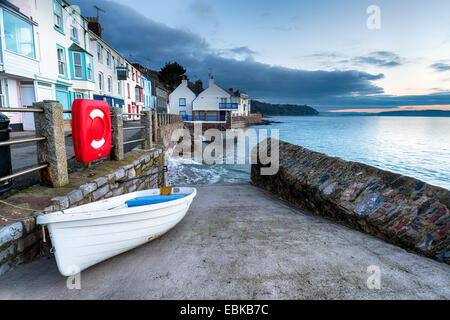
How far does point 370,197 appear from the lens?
13.4 ft

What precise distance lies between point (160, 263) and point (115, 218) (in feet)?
2.77

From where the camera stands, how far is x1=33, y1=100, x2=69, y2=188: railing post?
3645 mm

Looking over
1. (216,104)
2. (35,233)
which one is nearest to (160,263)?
(35,233)

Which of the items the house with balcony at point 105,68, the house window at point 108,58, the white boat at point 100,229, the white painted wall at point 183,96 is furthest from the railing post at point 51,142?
the white painted wall at point 183,96

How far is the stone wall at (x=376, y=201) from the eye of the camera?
10.6ft

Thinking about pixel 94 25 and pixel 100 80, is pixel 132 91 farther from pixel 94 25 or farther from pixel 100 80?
pixel 94 25

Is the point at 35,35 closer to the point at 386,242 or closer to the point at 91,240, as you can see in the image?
the point at 91,240

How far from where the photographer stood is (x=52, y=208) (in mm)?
3096

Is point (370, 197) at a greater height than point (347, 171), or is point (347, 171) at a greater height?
point (347, 171)

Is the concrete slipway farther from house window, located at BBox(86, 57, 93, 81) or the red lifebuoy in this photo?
house window, located at BBox(86, 57, 93, 81)

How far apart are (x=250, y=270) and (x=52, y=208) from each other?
2.69 m

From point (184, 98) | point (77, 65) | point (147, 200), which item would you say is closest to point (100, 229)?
point (147, 200)

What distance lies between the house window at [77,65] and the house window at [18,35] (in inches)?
204

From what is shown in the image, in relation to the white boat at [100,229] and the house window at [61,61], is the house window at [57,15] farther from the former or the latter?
the white boat at [100,229]
